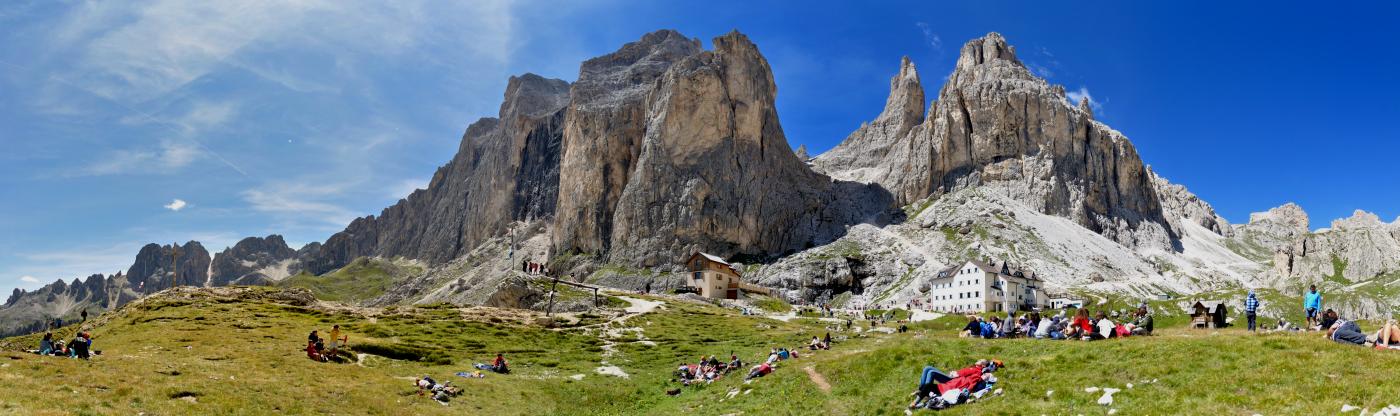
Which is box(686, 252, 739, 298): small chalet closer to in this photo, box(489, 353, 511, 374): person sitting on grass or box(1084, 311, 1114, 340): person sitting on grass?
box(489, 353, 511, 374): person sitting on grass

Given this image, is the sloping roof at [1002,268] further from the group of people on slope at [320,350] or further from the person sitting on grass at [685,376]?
the group of people on slope at [320,350]

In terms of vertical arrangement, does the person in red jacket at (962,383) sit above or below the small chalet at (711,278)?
below

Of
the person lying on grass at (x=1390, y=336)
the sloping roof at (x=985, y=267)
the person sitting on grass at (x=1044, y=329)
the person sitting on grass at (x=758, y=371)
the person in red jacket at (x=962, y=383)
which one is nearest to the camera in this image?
the person lying on grass at (x=1390, y=336)

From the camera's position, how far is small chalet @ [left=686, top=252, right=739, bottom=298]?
16138 centimetres

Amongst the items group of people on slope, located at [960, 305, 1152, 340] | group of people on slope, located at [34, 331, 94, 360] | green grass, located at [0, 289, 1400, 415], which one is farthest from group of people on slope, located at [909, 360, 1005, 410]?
group of people on slope, located at [34, 331, 94, 360]

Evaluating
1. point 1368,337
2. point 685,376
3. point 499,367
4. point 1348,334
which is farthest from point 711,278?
point 1348,334

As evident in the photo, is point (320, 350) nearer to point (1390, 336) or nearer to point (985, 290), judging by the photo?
point (1390, 336)

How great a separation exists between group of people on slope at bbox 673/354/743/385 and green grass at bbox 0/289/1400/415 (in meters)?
1.32

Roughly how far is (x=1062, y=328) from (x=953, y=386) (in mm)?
13414

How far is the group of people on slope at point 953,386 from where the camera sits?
2677cm

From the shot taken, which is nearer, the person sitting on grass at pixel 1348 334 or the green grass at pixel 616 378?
the green grass at pixel 616 378

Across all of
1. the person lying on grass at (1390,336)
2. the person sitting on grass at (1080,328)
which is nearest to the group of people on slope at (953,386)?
the person sitting on grass at (1080,328)

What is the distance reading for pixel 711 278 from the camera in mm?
161875

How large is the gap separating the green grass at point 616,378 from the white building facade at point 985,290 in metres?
76.5
